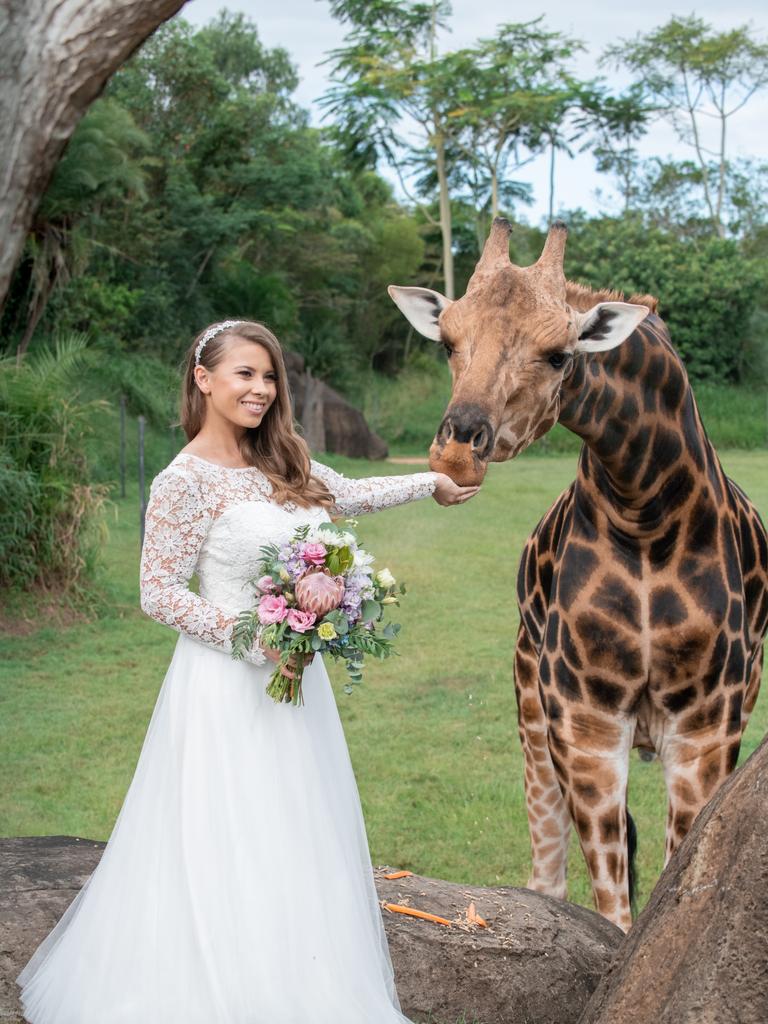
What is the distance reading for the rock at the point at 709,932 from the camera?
7.21ft

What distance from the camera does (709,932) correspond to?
2.27 m

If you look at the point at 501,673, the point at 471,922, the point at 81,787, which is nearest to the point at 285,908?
the point at 471,922

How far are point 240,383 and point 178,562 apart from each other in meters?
0.50

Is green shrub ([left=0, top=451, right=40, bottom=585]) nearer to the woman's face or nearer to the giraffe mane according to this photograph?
the woman's face

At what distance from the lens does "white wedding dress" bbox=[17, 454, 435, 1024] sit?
2.90 metres

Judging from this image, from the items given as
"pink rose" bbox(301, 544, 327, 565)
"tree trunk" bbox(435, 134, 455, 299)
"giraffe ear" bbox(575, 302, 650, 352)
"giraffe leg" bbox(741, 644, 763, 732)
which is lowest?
"giraffe leg" bbox(741, 644, 763, 732)

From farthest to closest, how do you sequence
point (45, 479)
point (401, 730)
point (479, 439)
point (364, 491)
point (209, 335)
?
point (45, 479) < point (401, 730) < point (364, 491) < point (209, 335) < point (479, 439)

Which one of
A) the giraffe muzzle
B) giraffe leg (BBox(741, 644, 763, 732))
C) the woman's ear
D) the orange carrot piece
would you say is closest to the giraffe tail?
giraffe leg (BBox(741, 644, 763, 732))

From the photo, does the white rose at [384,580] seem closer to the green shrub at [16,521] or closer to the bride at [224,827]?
the bride at [224,827]

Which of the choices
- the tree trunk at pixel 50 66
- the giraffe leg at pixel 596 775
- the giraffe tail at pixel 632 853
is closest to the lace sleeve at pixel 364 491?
the giraffe leg at pixel 596 775

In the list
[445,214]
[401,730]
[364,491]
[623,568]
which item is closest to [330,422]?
[445,214]

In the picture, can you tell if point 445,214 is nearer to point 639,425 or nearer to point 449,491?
point 639,425

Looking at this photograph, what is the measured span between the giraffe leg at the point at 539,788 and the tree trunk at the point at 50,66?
11.8ft

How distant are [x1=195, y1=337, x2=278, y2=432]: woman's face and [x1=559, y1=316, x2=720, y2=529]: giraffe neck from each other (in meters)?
0.81
